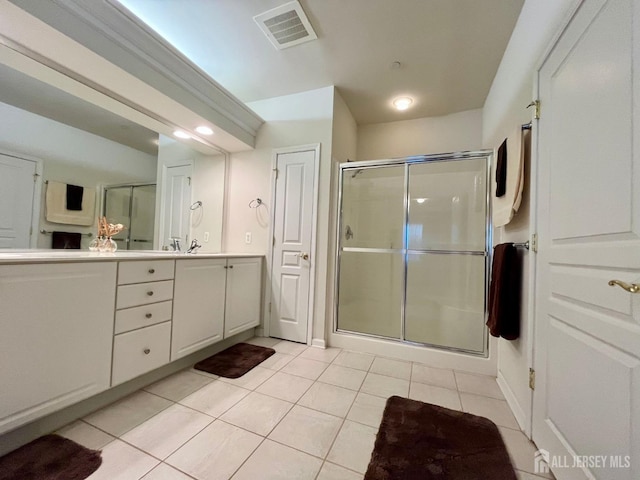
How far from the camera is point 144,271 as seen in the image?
1.60 m

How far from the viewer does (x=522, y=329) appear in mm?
1528

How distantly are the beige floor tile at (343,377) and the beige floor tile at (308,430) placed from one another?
38 cm

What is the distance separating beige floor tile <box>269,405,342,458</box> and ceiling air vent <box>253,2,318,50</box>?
2.66 metres

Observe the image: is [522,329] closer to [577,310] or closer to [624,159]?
[577,310]

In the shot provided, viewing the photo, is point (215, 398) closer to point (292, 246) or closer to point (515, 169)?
point (292, 246)

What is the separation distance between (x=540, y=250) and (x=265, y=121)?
2763mm

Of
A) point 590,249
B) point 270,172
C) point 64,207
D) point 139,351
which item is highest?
point 270,172

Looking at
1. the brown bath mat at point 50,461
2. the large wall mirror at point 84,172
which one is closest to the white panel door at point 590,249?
the brown bath mat at point 50,461

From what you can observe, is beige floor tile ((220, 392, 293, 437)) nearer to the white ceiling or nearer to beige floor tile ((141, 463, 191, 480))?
beige floor tile ((141, 463, 191, 480))

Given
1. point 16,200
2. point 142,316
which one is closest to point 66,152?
point 16,200

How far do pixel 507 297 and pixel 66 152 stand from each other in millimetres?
3179

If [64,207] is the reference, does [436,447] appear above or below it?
below

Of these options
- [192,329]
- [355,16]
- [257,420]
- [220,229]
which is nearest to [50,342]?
[192,329]

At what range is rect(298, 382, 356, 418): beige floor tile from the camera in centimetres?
153
